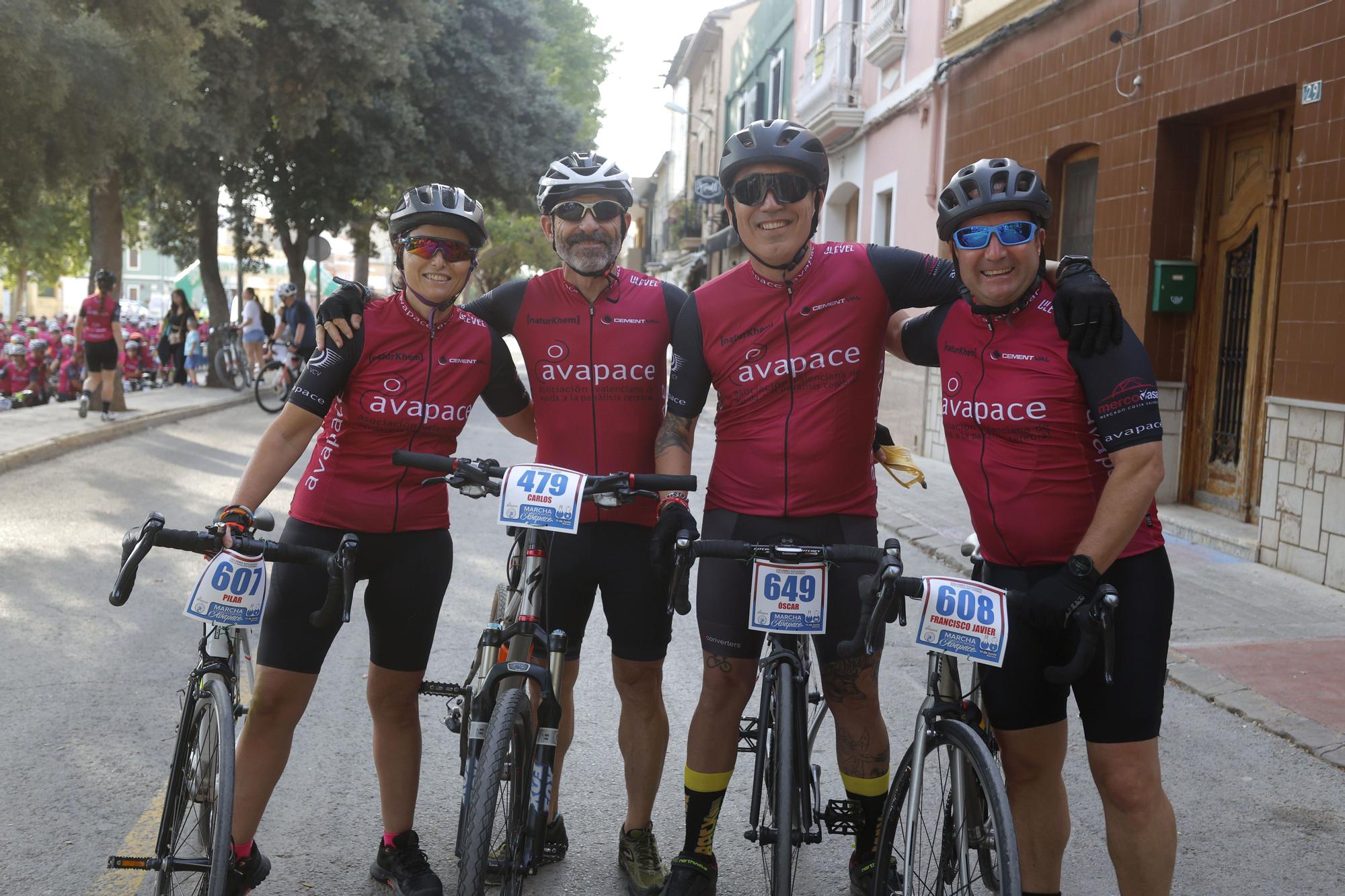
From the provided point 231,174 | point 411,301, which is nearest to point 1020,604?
point 411,301

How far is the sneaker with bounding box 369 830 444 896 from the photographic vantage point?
356 cm

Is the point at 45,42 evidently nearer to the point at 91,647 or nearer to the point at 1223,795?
the point at 91,647

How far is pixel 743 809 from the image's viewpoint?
174 inches

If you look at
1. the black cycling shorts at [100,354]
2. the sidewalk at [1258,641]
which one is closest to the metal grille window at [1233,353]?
the sidewalk at [1258,641]

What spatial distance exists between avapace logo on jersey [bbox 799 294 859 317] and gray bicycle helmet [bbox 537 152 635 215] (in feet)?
2.12

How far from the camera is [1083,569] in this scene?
9.14 feet

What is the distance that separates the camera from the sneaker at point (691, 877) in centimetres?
352

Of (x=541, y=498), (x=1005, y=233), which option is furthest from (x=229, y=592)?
(x=1005, y=233)

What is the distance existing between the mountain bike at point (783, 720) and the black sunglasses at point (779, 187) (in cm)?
100

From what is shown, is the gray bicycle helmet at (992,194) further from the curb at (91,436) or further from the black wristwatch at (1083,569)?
the curb at (91,436)

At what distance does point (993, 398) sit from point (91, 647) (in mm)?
4916

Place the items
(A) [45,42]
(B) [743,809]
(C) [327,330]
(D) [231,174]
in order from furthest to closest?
(D) [231,174]
(A) [45,42]
(B) [743,809]
(C) [327,330]

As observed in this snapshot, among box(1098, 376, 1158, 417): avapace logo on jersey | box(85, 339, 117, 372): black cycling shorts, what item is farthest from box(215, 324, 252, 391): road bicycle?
box(1098, 376, 1158, 417): avapace logo on jersey

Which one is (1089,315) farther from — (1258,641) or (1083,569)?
(1258,641)
